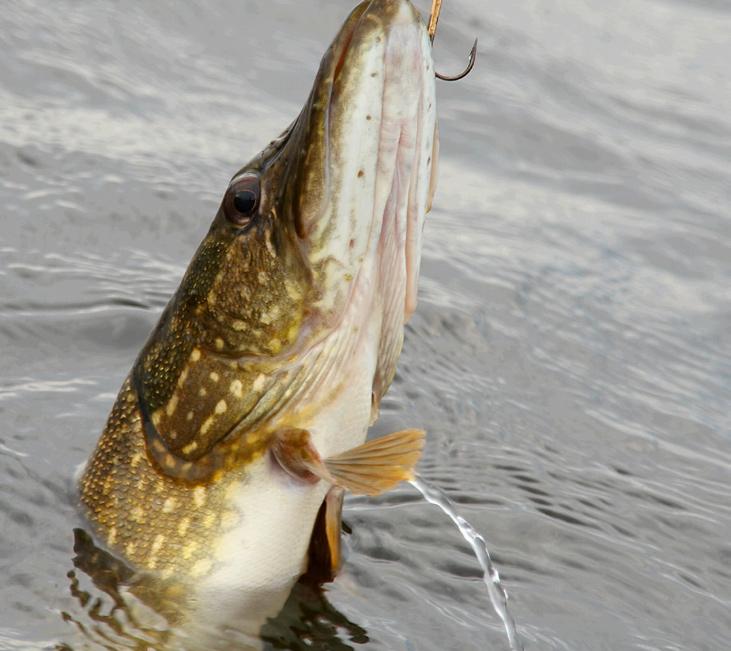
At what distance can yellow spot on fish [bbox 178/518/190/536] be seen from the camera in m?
3.67

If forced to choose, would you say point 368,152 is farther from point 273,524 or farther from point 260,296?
point 273,524

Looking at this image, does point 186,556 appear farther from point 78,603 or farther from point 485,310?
point 485,310

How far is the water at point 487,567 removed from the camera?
3.80 metres

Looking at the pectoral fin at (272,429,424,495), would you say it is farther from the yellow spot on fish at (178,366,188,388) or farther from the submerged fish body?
the yellow spot on fish at (178,366,188,388)

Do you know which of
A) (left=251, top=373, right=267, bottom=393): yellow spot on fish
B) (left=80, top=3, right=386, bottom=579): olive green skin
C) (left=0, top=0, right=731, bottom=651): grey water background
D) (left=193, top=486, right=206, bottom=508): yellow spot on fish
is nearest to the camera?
(left=80, top=3, right=386, bottom=579): olive green skin

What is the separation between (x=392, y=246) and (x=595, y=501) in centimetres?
165

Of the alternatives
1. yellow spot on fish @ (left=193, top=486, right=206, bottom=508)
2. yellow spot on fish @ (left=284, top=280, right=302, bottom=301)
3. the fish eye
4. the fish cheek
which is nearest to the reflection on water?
yellow spot on fish @ (left=193, top=486, right=206, bottom=508)

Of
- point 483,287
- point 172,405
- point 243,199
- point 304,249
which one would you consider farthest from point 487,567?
point 483,287

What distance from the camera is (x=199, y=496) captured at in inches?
143

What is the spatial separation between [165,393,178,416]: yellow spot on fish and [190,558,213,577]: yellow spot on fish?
42cm

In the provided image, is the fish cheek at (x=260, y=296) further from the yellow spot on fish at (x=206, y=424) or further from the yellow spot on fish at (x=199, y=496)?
the yellow spot on fish at (x=199, y=496)

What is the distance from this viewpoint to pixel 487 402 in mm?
5270

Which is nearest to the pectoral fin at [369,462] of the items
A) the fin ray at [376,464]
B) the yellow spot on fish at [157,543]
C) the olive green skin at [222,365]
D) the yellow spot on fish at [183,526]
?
the fin ray at [376,464]

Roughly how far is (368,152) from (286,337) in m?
0.53
